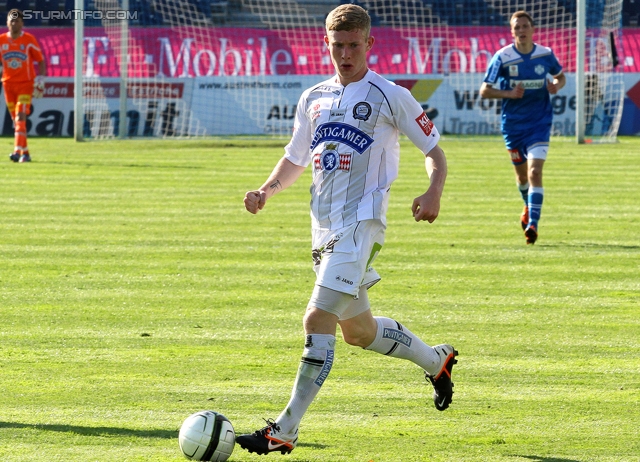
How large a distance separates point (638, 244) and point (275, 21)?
757 inches

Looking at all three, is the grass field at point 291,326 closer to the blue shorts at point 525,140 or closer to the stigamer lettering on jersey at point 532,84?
the blue shorts at point 525,140

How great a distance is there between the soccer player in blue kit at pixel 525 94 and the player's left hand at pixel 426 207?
→ 7.04 metres

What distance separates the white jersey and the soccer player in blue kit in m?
6.77

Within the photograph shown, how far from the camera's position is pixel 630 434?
210 inches

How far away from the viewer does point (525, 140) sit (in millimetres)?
12328

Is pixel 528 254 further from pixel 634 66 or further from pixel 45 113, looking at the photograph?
pixel 45 113

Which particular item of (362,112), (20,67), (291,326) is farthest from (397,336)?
(20,67)

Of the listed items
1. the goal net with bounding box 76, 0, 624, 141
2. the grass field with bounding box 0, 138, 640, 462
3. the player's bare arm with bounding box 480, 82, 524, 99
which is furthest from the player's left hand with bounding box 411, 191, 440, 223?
the goal net with bounding box 76, 0, 624, 141

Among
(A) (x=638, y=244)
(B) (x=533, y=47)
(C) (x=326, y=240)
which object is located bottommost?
(A) (x=638, y=244)

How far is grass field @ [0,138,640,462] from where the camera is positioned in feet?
17.6

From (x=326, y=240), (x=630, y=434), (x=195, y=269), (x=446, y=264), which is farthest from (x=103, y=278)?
(x=630, y=434)

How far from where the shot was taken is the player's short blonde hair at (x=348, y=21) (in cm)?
520

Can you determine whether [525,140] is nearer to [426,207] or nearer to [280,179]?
[280,179]

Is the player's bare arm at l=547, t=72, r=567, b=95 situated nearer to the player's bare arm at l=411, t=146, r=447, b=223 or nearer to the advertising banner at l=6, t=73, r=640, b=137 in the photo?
the player's bare arm at l=411, t=146, r=447, b=223
